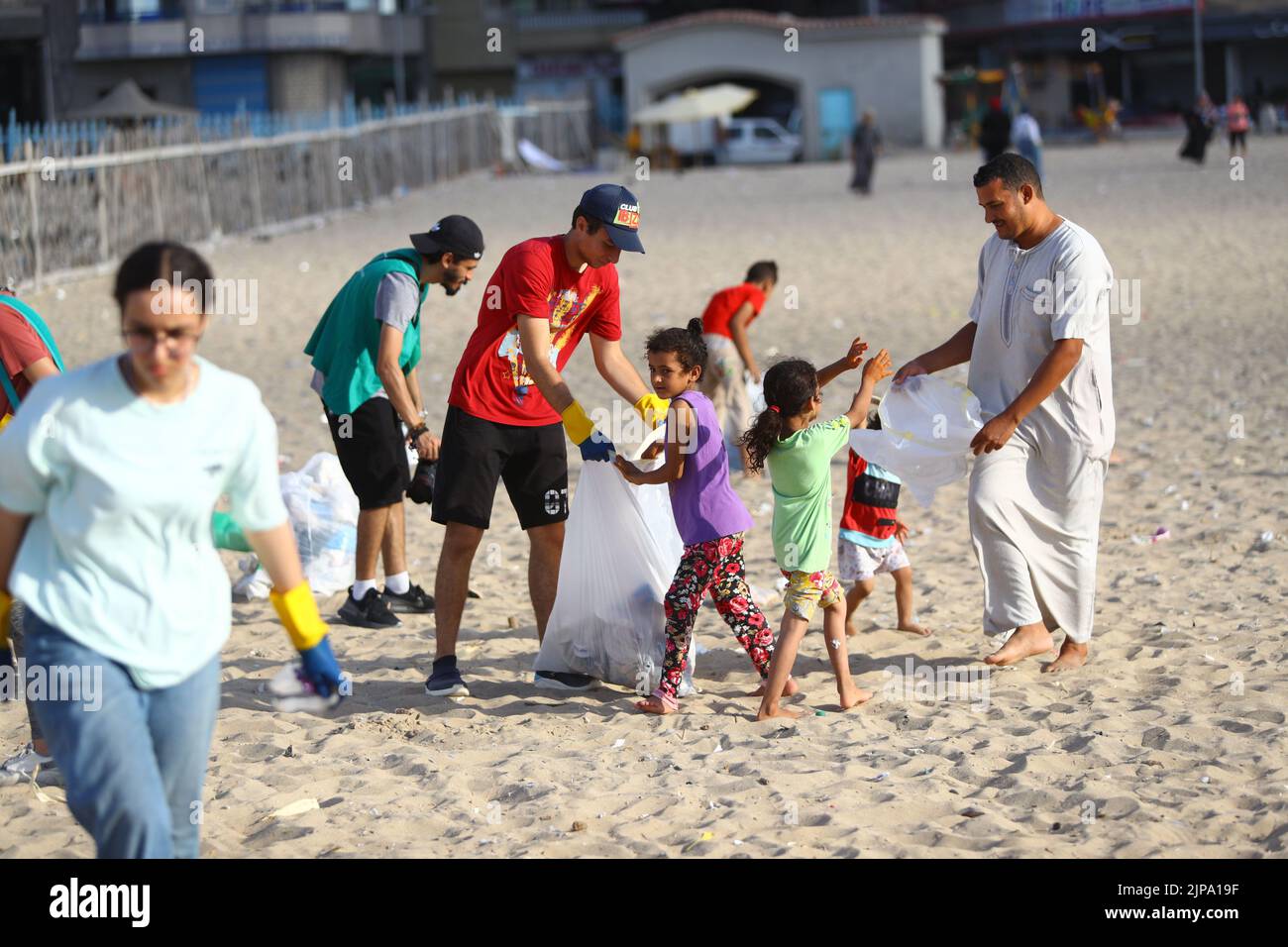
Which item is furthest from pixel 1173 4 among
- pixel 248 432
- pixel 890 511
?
pixel 248 432

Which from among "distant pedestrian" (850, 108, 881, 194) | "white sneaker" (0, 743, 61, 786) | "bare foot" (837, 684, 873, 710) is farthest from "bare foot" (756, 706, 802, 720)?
"distant pedestrian" (850, 108, 881, 194)

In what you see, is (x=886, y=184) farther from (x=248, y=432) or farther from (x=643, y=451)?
(x=248, y=432)

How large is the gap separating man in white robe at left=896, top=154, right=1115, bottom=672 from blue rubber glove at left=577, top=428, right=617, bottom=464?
1240 millimetres

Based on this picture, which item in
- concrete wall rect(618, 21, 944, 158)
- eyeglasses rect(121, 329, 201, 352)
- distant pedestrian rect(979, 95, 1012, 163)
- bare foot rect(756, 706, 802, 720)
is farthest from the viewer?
concrete wall rect(618, 21, 944, 158)

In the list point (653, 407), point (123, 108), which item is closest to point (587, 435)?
point (653, 407)

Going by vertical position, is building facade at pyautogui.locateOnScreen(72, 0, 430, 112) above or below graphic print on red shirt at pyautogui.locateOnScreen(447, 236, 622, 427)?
above

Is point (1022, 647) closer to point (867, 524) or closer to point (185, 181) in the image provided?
point (867, 524)

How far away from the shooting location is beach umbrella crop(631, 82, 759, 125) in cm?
4109

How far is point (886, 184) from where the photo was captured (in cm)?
3108

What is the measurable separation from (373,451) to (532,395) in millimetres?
1232

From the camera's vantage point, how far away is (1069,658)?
564 cm

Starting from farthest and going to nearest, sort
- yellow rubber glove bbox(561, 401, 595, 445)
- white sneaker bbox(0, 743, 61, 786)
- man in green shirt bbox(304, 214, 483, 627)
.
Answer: man in green shirt bbox(304, 214, 483, 627) → yellow rubber glove bbox(561, 401, 595, 445) → white sneaker bbox(0, 743, 61, 786)

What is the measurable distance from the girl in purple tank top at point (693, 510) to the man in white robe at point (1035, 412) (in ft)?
2.98

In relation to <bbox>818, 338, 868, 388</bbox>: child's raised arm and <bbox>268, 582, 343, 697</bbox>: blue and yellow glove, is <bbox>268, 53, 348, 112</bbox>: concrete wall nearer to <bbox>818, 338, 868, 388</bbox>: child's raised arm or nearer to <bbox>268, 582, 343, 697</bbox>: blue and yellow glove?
<bbox>818, 338, 868, 388</bbox>: child's raised arm
